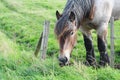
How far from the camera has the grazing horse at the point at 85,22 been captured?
305 inches

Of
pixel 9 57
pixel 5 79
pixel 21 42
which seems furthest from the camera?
pixel 21 42

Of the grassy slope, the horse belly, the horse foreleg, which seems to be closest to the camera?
the grassy slope

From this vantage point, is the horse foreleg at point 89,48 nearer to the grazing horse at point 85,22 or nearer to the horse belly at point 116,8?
the grazing horse at point 85,22

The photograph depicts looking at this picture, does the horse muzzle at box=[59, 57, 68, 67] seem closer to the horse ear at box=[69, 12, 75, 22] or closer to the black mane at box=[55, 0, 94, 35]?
the black mane at box=[55, 0, 94, 35]

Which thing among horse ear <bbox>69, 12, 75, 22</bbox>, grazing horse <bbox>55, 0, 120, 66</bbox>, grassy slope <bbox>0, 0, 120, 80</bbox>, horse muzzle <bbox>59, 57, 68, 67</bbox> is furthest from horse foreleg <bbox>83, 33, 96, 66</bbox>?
horse muzzle <bbox>59, 57, 68, 67</bbox>

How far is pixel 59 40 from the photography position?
7766 mm

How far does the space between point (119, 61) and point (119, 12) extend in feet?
4.96

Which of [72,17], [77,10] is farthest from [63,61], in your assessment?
[77,10]

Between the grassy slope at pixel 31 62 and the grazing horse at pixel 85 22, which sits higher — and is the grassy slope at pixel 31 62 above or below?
below

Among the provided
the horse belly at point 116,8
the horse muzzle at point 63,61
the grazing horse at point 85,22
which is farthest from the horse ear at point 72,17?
the horse belly at point 116,8

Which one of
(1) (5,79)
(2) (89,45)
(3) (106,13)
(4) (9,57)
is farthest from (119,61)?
(1) (5,79)

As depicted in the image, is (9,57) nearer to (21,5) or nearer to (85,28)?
(85,28)

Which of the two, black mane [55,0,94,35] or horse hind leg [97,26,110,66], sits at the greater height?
black mane [55,0,94,35]

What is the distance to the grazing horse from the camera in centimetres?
775
